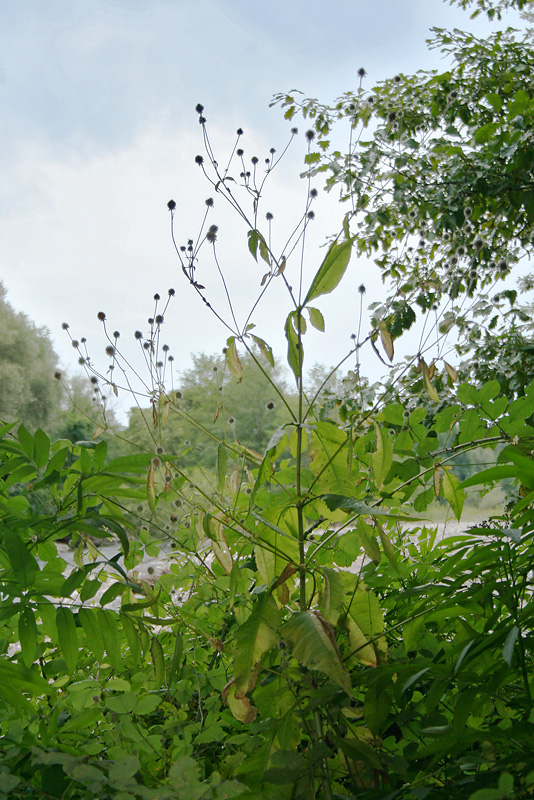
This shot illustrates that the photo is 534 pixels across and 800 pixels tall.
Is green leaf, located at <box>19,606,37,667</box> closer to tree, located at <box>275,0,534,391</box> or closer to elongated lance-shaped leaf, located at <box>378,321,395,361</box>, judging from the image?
elongated lance-shaped leaf, located at <box>378,321,395,361</box>

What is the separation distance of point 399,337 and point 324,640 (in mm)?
1620

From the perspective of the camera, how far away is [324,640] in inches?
15.4

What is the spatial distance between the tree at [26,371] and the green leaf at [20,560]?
25.2ft

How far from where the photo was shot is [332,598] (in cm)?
43

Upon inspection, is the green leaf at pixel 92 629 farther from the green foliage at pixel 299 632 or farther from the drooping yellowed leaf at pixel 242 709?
the drooping yellowed leaf at pixel 242 709

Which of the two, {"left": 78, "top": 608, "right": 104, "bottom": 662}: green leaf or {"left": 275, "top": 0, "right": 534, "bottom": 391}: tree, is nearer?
{"left": 78, "top": 608, "right": 104, "bottom": 662}: green leaf

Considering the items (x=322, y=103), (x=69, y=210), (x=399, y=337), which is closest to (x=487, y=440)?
(x=399, y=337)

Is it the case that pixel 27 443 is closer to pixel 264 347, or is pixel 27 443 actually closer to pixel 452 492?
pixel 264 347

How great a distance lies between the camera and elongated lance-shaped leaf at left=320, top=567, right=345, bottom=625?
16.8 inches

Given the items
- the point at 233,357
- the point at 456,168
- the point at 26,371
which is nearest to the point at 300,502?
the point at 233,357

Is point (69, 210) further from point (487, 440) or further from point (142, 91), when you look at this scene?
point (487, 440)

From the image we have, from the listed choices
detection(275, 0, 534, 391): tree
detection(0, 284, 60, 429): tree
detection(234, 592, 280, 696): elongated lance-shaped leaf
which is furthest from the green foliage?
detection(0, 284, 60, 429): tree

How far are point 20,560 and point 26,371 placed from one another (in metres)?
8.86

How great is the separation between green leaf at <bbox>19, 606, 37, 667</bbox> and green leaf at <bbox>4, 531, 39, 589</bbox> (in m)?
0.03
